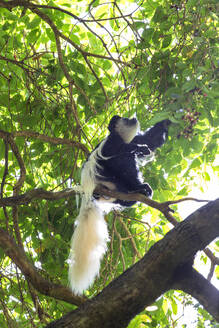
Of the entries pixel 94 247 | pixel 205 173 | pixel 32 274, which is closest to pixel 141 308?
pixel 32 274

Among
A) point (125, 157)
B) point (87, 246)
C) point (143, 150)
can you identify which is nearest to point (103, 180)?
point (125, 157)

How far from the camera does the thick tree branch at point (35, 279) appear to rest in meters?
1.68

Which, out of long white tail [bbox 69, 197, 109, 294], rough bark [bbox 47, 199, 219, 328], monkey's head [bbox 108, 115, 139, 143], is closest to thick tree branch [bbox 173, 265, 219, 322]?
rough bark [bbox 47, 199, 219, 328]

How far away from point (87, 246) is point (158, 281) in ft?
3.49

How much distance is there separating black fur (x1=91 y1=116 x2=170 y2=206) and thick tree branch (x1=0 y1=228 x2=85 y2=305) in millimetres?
983

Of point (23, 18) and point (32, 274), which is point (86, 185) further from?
point (23, 18)

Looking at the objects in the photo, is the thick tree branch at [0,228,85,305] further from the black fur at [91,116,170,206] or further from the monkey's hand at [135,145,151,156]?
the monkey's hand at [135,145,151,156]

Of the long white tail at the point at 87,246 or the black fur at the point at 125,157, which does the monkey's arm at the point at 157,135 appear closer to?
the black fur at the point at 125,157

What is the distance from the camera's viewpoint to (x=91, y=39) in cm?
275

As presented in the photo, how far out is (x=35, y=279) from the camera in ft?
5.66

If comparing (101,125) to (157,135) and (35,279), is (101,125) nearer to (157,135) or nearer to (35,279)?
(157,135)

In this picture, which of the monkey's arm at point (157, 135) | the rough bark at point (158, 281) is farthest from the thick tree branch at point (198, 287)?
the monkey's arm at point (157, 135)

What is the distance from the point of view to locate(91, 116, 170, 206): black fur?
261 centimetres

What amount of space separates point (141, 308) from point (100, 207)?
1361mm
